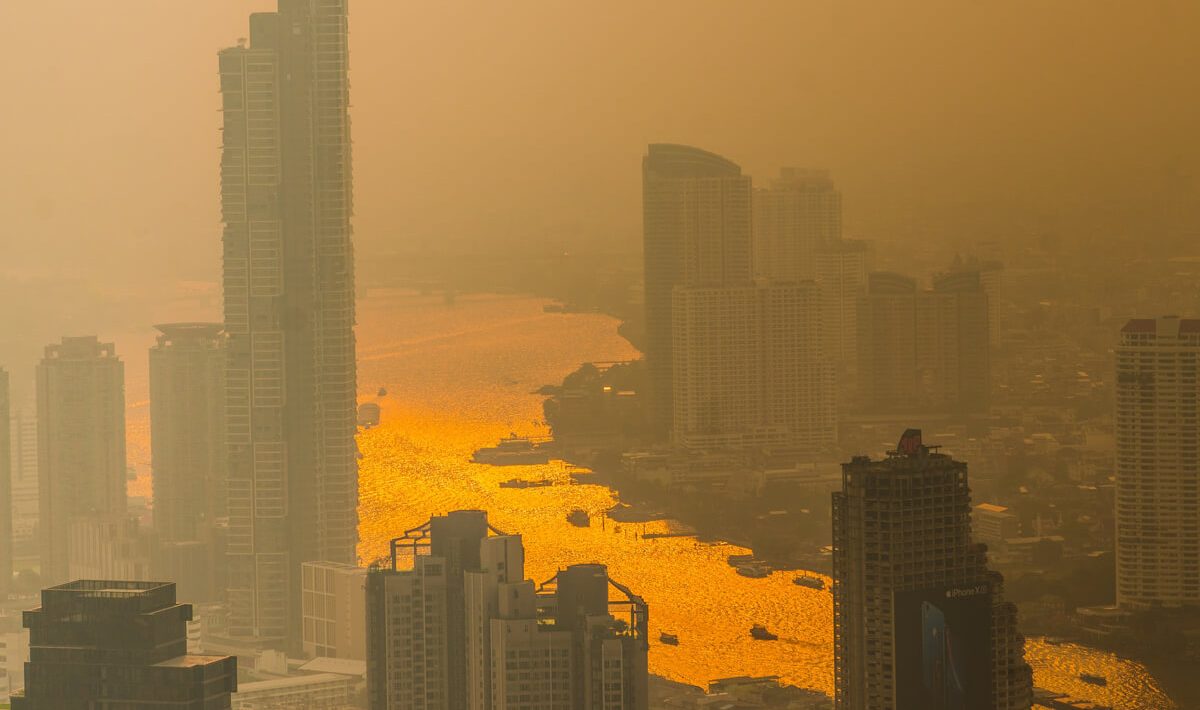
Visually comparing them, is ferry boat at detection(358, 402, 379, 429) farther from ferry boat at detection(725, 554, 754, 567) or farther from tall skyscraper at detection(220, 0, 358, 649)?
ferry boat at detection(725, 554, 754, 567)

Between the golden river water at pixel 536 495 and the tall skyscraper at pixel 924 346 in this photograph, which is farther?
the tall skyscraper at pixel 924 346

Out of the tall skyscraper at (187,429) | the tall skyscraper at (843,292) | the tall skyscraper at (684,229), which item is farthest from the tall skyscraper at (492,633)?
the tall skyscraper at (684,229)

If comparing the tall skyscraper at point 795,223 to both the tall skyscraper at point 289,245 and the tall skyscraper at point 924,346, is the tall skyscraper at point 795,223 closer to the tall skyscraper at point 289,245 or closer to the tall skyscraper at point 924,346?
the tall skyscraper at point 924,346

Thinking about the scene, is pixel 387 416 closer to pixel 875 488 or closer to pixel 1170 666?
pixel 1170 666

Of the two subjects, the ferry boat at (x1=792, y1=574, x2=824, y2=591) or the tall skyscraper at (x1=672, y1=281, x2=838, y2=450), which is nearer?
the ferry boat at (x1=792, y1=574, x2=824, y2=591)

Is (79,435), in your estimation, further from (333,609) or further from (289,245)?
(333,609)

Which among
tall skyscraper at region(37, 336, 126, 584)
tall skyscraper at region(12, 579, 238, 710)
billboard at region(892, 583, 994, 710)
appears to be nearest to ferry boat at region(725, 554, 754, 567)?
tall skyscraper at region(37, 336, 126, 584)
